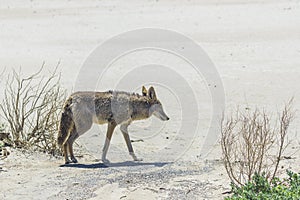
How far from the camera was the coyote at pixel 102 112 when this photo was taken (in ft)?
35.0

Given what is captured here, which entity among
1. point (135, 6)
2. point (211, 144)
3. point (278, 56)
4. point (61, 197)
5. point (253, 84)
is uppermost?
point (135, 6)

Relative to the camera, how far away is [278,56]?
71.3ft

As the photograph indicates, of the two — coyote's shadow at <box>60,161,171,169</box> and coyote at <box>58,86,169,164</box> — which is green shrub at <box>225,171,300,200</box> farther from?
coyote at <box>58,86,169,164</box>

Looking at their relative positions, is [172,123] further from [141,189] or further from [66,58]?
[66,58]

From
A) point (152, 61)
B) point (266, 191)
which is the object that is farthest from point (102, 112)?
point (152, 61)

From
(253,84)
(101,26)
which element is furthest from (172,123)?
(101,26)

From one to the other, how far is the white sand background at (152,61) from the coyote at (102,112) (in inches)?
21.0

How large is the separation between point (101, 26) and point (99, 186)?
21.6 metres

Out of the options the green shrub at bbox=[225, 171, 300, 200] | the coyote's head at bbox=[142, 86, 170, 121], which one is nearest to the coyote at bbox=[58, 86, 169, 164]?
the coyote's head at bbox=[142, 86, 170, 121]

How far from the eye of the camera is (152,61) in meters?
21.4

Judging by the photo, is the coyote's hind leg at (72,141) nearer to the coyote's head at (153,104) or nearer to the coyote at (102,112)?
the coyote at (102,112)

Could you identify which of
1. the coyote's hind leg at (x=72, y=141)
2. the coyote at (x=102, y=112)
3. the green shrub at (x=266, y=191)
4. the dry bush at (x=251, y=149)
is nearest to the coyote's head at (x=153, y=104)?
the coyote at (x=102, y=112)

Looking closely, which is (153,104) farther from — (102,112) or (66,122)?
(66,122)

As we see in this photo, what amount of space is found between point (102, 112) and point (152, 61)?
1065cm
